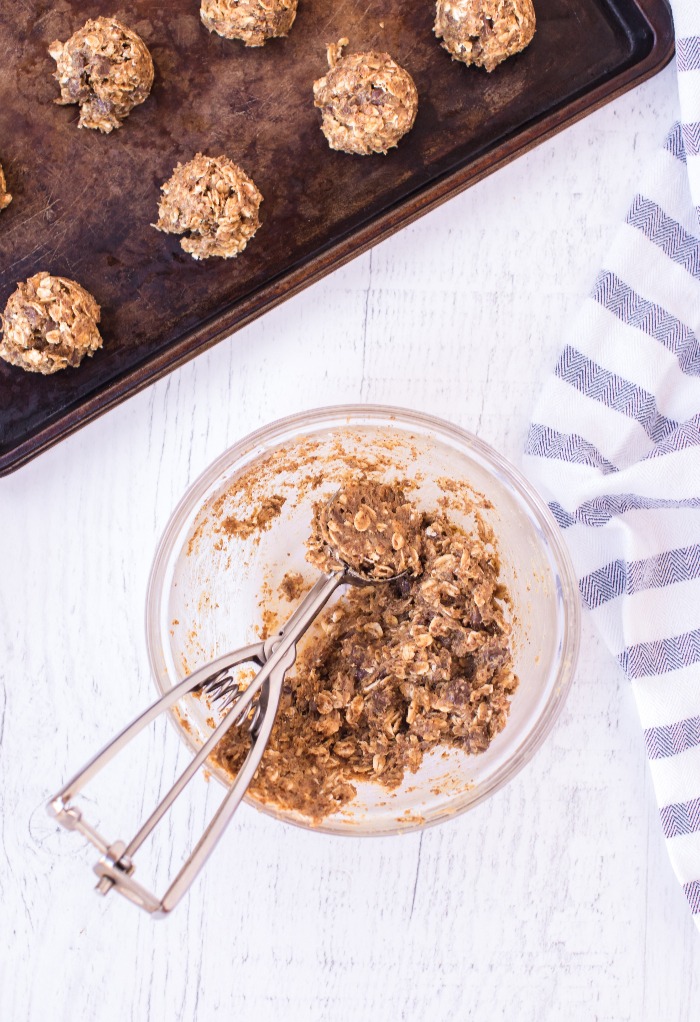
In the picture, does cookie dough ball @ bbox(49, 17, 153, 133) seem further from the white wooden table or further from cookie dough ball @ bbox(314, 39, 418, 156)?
the white wooden table

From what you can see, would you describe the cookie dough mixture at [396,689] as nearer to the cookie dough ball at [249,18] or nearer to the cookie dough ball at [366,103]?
the cookie dough ball at [366,103]

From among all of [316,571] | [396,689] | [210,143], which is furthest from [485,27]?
[396,689]

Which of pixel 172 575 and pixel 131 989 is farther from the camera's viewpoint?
pixel 131 989

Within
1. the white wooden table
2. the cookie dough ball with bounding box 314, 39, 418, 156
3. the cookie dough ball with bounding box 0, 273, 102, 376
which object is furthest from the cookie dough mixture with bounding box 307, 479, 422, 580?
the cookie dough ball with bounding box 314, 39, 418, 156

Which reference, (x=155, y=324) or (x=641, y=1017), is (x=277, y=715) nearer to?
(x=155, y=324)

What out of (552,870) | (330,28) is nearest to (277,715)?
(552,870)

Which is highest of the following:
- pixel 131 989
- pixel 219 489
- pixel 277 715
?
pixel 219 489

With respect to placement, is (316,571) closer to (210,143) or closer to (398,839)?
(398,839)
